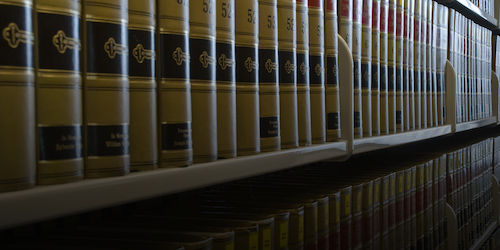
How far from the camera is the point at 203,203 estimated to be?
937 millimetres

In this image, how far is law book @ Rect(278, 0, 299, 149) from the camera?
33.3 inches

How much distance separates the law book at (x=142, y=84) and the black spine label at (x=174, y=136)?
1.0 inches

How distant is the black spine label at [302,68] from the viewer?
0.90 metres

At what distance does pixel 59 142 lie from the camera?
479mm

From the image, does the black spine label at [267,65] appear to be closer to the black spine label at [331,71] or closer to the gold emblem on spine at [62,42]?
the black spine label at [331,71]

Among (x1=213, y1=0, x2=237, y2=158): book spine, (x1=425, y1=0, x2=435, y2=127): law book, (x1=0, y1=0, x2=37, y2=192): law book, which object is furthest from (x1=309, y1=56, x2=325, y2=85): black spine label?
(x1=425, y1=0, x2=435, y2=127): law book

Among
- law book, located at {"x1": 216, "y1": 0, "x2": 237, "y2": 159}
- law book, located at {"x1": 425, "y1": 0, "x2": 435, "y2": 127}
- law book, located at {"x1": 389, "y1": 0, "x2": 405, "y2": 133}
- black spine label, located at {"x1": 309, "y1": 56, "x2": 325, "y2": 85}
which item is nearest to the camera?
law book, located at {"x1": 216, "y1": 0, "x2": 237, "y2": 159}

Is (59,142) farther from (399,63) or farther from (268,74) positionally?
(399,63)

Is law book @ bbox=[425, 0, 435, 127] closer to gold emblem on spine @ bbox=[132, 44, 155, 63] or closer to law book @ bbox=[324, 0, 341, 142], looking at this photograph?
law book @ bbox=[324, 0, 341, 142]

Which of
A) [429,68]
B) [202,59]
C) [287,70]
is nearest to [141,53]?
[202,59]

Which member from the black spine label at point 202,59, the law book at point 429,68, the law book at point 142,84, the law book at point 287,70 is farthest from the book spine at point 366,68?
the law book at point 142,84

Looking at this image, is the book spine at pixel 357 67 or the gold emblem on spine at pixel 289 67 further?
the book spine at pixel 357 67

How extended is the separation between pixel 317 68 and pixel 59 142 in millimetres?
576

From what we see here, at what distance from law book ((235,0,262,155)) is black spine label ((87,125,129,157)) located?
24 cm
